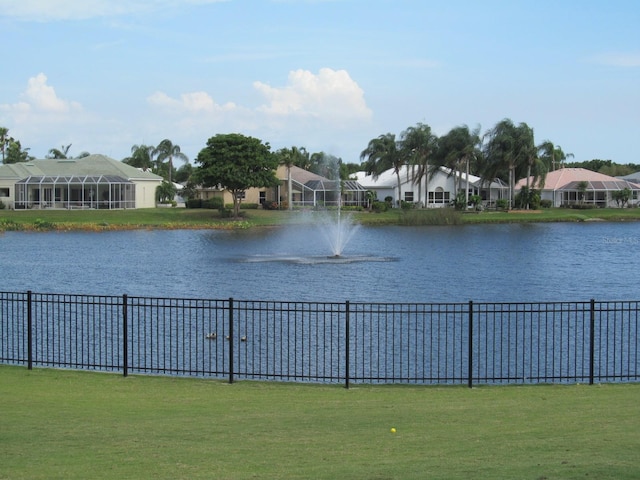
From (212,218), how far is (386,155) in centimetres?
3463

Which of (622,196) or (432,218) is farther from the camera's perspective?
(622,196)

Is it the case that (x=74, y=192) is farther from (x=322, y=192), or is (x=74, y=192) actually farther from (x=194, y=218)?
(x=322, y=192)

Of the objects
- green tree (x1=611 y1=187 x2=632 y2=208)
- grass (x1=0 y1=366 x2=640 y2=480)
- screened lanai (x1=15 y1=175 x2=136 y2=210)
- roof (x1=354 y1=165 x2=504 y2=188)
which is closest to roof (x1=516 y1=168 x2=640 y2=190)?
green tree (x1=611 y1=187 x2=632 y2=208)

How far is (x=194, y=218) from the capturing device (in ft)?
321

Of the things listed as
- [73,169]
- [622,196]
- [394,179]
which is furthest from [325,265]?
[622,196]

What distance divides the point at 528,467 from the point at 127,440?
526cm

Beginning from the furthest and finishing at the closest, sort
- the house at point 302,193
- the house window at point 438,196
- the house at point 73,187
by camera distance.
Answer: the house window at point 438,196
the house at point 302,193
the house at point 73,187

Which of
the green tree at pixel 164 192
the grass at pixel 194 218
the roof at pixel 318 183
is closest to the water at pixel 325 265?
the grass at pixel 194 218

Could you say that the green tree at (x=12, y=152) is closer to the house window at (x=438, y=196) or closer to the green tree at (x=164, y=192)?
the green tree at (x=164, y=192)

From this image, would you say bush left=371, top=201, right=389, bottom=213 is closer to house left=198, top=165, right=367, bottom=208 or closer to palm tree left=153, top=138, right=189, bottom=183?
house left=198, top=165, right=367, bottom=208

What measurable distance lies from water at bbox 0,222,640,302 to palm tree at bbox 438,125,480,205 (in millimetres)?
35910

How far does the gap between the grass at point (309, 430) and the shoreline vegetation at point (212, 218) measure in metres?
75.8

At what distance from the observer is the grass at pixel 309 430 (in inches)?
393

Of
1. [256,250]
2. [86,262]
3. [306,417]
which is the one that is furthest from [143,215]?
[306,417]
